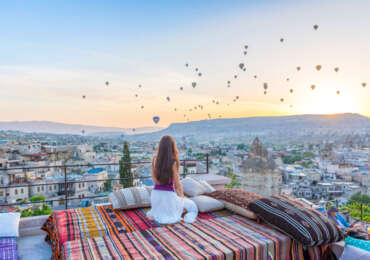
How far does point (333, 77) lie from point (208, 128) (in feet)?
22.9

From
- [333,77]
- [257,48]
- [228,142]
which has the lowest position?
[228,142]

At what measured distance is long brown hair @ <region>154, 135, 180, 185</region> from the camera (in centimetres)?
259

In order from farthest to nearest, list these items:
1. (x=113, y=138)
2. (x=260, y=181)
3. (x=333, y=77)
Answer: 1. (x=113, y=138)
2. (x=260, y=181)
3. (x=333, y=77)

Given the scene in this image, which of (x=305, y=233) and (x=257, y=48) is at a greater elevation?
(x=257, y=48)

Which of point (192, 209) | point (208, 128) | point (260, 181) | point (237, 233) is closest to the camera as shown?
point (237, 233)

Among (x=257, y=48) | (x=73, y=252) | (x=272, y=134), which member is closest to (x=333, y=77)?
(x=257, y=48)

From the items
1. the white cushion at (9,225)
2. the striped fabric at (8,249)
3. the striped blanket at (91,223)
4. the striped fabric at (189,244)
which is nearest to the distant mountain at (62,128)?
the white cushion at (9,225)

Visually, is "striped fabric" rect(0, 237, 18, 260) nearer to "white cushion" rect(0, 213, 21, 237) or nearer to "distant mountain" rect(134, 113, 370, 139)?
"white cushion" rect(0, 213, 21, 237)

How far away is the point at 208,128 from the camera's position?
13.4 meters

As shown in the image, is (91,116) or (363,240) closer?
(363,240)

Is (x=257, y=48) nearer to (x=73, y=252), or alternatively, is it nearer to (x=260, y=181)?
(x=260, y=181)

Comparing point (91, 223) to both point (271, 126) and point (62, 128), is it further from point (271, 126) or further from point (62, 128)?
point (271, 126)

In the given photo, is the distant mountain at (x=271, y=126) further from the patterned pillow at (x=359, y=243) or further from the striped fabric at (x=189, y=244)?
the patterned pillow at (x=359, y=243)

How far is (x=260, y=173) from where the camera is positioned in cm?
866
